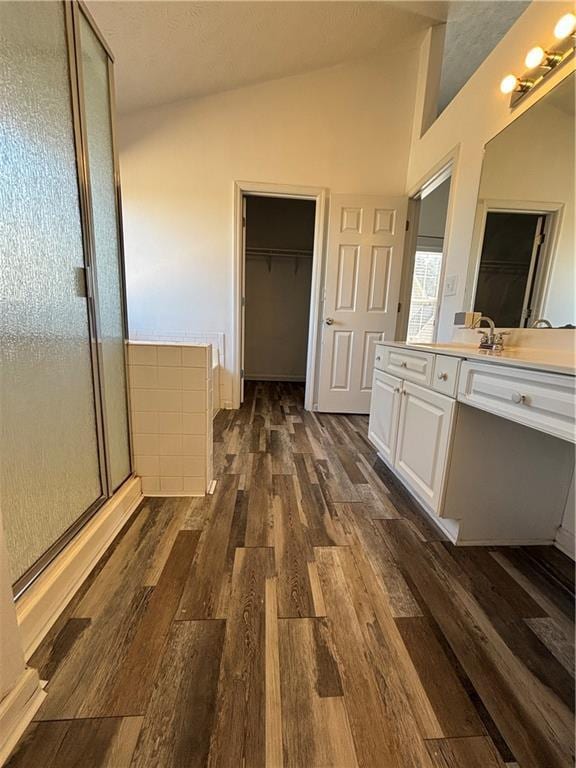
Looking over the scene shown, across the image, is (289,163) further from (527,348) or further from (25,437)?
(25,437)

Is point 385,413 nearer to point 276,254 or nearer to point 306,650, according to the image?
point 306,650

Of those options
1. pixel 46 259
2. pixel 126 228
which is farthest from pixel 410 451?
pixel 126 228

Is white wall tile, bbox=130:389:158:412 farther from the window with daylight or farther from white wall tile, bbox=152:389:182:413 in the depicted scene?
the window with daylight

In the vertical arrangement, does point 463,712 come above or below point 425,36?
below

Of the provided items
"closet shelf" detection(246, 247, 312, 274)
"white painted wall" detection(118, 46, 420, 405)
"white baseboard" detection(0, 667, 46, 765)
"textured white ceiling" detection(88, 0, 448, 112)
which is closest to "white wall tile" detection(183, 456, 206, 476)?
"white baseboard" detection(0, 667, 46, 765)

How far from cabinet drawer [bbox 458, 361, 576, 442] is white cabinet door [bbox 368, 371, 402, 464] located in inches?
23.8

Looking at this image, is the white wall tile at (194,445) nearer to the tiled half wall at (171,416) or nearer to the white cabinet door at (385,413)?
the tiled half wall at (171,416)

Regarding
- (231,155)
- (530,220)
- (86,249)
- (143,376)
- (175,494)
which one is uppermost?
(231,155)

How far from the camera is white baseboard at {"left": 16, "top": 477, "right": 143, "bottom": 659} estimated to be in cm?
88

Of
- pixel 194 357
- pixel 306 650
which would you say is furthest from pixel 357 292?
pixel 306 650

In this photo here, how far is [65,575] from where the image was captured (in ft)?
3.36

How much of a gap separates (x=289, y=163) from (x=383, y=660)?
11.3 feet

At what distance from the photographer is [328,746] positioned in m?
0.69

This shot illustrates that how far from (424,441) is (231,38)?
9.64 feet
